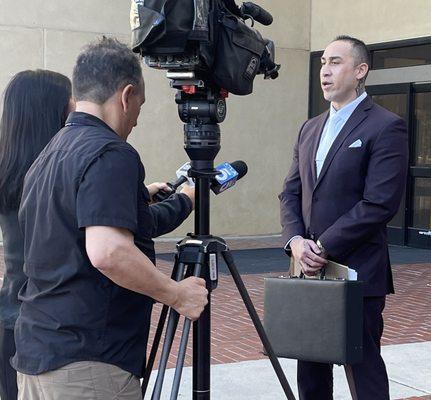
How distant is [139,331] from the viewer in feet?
7.89

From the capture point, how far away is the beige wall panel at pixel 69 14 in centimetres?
1055

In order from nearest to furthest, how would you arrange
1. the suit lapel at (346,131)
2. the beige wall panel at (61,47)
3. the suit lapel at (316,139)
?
the suit lapel at (346,131) → the suit lapel at (316,139) → the beige wall panel at (61,47)

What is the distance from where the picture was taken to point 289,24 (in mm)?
12625

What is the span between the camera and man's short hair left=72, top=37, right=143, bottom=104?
7.64ft

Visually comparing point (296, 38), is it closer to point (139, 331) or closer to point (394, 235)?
point (394, 235)

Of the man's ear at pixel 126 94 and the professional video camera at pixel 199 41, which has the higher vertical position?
the professional video camera at pixel 199 41

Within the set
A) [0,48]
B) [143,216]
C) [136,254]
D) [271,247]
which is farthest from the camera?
[271,247]

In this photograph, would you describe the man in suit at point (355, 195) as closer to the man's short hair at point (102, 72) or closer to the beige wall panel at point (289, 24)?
the man's short hair at point (102, 72)

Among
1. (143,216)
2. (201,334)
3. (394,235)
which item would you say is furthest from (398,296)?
(143,216)

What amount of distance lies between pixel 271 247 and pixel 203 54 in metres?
8.96

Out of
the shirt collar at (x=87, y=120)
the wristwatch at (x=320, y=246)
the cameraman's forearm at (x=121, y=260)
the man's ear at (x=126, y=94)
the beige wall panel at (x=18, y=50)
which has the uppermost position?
the beige wall panel at (x=18, y=50)

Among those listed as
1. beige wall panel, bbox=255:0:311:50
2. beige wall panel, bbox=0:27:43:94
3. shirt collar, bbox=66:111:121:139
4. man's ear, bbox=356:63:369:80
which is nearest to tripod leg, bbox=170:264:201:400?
shirt collar, bbox=66:111:121:139

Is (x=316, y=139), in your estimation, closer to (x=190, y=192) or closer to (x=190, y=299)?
(x=190, y=192)

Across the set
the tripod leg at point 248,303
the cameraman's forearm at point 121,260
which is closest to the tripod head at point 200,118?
the tripod leg at point 248,303
